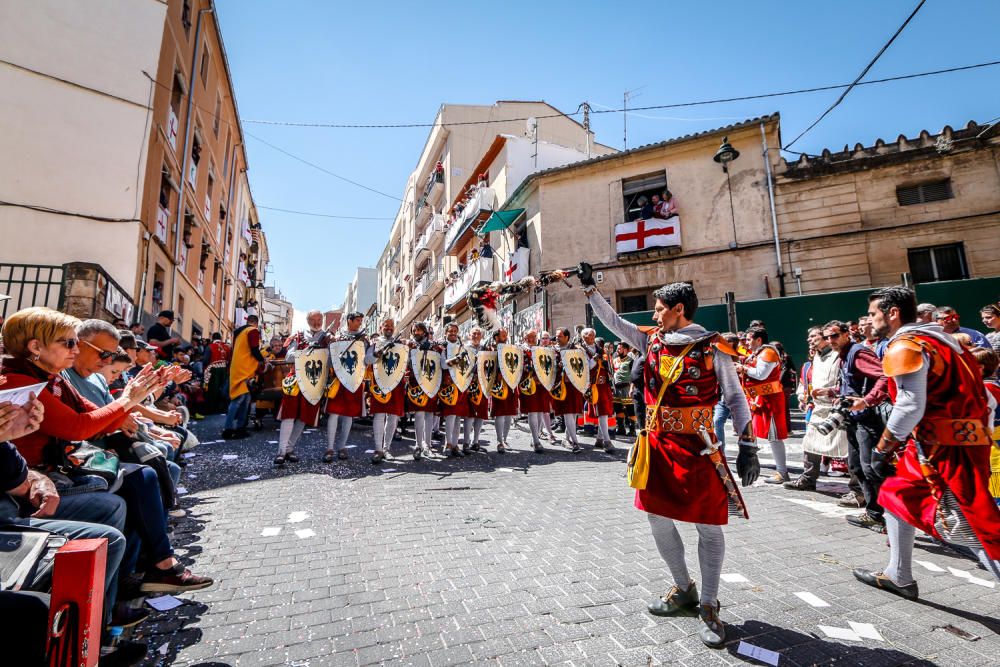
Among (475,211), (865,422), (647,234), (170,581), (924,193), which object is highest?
(475,211)

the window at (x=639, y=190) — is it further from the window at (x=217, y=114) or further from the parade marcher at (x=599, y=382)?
the window at (x=217, y=114)

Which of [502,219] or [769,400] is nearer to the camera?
[769,400]

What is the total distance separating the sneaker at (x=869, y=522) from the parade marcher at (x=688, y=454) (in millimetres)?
2641

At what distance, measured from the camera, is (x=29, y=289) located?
8.41 meters

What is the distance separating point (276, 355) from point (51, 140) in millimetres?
7072

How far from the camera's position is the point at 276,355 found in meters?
10.3

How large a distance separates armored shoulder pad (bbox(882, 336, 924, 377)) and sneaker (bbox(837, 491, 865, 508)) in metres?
3.10

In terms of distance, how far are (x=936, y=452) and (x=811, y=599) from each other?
3.83 ft

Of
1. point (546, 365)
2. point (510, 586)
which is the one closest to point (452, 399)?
point (546, 365)

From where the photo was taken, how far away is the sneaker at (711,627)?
2.38 metres

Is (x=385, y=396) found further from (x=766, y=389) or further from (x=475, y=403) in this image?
(x=766, y=389)

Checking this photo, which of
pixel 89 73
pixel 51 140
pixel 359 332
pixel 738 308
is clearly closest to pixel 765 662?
pixel 359 332

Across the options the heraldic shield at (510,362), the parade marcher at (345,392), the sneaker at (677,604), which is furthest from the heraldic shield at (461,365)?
the sneaker at (677,604)

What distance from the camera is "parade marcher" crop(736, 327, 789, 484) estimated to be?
5.98 m
